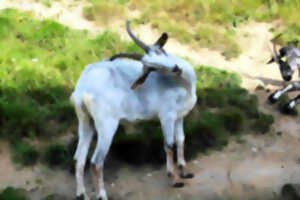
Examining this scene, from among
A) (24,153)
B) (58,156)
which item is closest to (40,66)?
(24,153)

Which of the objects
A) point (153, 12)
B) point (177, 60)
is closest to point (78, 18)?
point (153, 12)

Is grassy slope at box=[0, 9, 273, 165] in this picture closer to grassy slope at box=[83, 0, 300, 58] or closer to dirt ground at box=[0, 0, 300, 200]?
dirt ground at box=[0, 0, 300, 200]

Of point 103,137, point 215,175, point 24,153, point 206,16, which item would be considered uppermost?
point 206,16

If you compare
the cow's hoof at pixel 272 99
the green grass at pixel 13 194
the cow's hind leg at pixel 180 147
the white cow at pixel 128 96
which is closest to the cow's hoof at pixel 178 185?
the white cow at pixel 128 96

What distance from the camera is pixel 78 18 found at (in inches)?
466

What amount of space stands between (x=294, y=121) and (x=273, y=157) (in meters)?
1.64

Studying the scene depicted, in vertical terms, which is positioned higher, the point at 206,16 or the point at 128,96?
the point at 206,16

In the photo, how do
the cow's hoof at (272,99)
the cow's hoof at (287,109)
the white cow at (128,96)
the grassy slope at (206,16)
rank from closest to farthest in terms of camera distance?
the white cow at (128,96) < the cow's hoof at (287,109) < the cow's hoof at (272,99) < the grassy slope at (206,16)

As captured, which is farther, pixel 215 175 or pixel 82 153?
pixel 215 175

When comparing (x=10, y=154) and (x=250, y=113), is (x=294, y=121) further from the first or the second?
A: (x=10, y=154)

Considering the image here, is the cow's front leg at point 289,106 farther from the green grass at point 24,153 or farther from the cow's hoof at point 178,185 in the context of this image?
the green grass at point 24,153

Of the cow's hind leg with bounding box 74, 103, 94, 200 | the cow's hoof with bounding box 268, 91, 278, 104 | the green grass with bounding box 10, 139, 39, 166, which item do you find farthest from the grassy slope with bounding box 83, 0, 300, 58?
the cow's hind leg with bounding box 74, 103, 94, 200

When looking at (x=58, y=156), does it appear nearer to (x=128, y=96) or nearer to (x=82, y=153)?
(x=82, y=153)

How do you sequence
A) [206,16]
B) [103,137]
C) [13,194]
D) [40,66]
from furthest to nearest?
[206,16] < [40,66] < [13,194] < [103,137]
